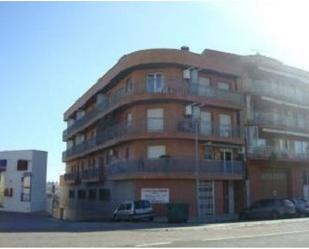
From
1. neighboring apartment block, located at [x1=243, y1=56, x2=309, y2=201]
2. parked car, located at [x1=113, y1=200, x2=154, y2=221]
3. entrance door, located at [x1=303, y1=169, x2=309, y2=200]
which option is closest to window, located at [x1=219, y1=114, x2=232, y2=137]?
neighboring apartment block, located at [x1=243, y1=56, x2=309, y2=201]

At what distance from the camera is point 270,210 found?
3500 cm

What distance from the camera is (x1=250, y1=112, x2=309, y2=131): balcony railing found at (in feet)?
147

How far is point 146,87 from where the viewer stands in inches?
1527

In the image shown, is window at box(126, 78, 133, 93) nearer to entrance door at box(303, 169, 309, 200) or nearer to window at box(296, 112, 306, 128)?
window at box(296, 112, 306, 128)

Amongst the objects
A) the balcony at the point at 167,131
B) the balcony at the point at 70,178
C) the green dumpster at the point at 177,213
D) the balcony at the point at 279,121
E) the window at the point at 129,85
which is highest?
the window at the point at 129,85

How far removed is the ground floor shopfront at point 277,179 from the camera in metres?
43.0

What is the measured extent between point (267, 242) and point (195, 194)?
2221 centimetres

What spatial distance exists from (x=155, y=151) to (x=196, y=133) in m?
3.47

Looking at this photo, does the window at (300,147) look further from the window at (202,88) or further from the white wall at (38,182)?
the white wall at (38,182)

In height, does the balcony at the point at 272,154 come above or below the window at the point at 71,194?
above

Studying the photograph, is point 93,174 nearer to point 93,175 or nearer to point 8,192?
point 93,175

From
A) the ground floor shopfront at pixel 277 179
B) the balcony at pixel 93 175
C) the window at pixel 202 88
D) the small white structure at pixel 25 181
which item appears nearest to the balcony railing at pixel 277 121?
the ground floor shopfront at pixel 277 179

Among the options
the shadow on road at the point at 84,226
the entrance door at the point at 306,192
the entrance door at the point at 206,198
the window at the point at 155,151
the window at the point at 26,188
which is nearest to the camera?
the shadow on road at the point at 84,226

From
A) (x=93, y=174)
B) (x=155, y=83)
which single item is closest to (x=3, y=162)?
(x=93, y=174)
